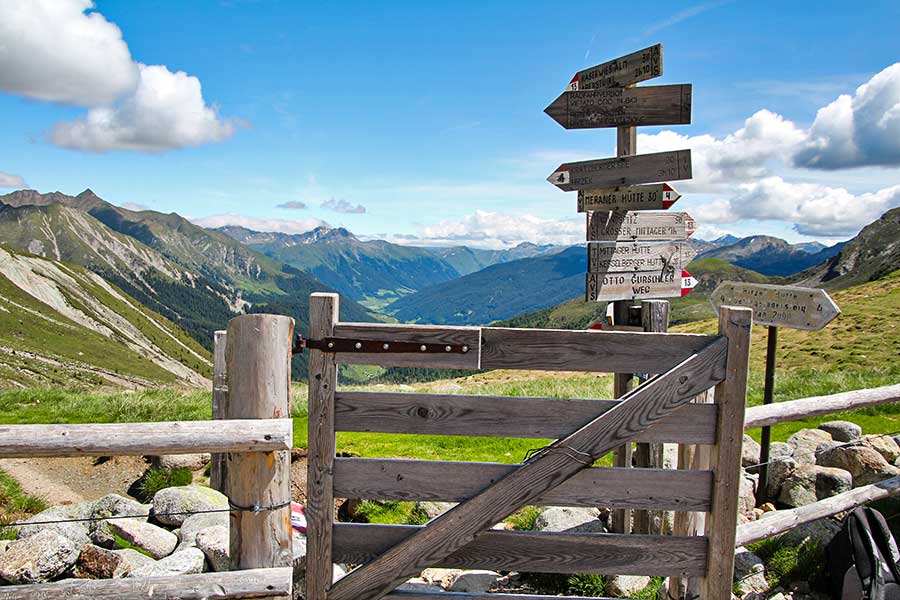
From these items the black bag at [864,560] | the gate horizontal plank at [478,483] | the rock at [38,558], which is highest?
the gate horizontal plank at [478,483]

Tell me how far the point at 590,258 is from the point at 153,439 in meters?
4.34

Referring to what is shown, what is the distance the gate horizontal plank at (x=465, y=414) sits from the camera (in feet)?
13.5

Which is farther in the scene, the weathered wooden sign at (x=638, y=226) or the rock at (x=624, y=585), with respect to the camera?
the weathered wooden sign at (x=638, y=226)

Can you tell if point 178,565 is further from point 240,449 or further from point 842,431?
point 842,431

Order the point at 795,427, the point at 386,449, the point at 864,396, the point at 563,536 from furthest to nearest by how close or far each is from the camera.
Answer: the point at 795,427
the point at 386,449
the point at 864,396
the point at 563,536

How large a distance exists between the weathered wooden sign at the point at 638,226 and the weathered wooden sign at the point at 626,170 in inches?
13.6

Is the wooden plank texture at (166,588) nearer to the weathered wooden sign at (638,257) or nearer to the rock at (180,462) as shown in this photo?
the weathered wooden sign at (638,257)

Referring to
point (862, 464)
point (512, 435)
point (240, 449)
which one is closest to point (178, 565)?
point (240, 449)

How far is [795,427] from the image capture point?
38.6ft

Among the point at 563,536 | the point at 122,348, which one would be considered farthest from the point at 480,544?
the point at 122,348

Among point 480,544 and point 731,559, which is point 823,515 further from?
point 480,544

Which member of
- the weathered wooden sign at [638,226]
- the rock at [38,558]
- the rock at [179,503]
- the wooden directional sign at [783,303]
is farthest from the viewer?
the rock at [179,503]

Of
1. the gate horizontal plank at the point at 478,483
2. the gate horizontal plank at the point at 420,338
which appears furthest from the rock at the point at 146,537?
the gate horizontal plank at the point at 420,338

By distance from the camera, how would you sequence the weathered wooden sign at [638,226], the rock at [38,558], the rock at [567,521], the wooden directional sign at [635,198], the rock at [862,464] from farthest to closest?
1. the rock at [862,464]
2. the rock at [567,521]
3. the weathered wooden sign at [638,226]
4. the wooden directional sign at [635,198]
5. the rock at [38,558]
